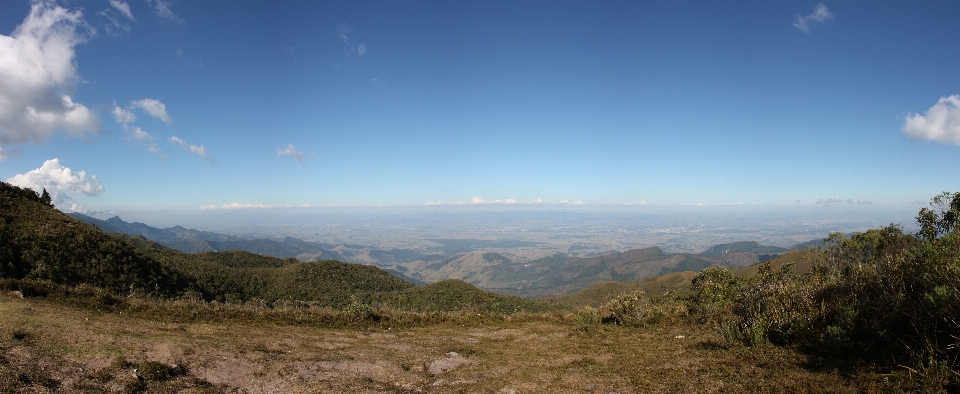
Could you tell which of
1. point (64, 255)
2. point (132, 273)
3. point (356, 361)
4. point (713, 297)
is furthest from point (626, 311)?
point (64, 255)

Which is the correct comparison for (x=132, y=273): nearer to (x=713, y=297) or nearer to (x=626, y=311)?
(x=626, y=311)

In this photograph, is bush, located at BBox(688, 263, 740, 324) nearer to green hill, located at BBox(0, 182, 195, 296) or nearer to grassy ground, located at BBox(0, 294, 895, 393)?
grassy ground, located at BBox(0, 294, 895, 393)

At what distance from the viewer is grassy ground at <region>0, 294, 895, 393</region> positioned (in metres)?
6.69

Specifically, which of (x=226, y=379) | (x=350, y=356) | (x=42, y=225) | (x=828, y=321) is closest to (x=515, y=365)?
(x=350, y=356)

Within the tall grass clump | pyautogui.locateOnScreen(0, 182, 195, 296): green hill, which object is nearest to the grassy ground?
the tall grass clump

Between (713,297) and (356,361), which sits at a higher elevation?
(356,361)

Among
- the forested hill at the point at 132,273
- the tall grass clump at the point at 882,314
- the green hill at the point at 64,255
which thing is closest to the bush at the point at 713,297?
the tall grass clump at the point at 882,314

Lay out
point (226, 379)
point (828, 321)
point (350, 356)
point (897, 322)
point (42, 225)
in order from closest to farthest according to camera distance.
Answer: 1. point (897, 322)
2. point (226, 379)
3. point (828, 321)
4. point (350, 356)
5. point (42, 225)

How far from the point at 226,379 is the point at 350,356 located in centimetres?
278

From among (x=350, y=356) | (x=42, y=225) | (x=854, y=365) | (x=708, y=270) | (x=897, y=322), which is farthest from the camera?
(x=42, y=225)

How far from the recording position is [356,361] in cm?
923

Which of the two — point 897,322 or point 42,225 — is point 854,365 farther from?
point 42,225

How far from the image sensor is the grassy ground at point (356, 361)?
6688mm

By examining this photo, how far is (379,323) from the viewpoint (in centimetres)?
1488
